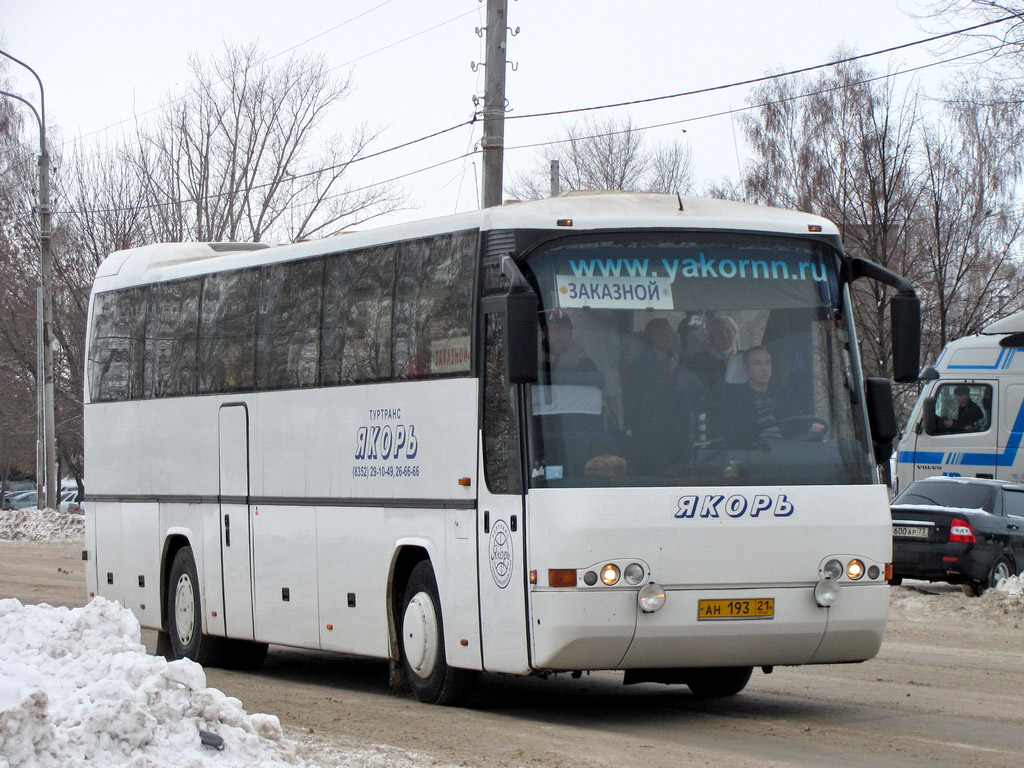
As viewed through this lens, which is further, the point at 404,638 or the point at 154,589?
the point at 154,589

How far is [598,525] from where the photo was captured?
30.7 feet

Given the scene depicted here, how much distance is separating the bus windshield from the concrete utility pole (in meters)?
9.79

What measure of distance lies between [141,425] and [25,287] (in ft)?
134

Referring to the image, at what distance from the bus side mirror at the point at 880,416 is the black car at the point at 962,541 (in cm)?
977

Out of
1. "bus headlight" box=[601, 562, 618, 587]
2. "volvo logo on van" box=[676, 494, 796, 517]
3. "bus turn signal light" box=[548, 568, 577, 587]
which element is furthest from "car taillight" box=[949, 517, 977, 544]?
"bus turn signal light" box=[548, 568, 577, 587]

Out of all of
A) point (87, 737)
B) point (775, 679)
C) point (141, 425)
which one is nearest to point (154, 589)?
point (141, 425)

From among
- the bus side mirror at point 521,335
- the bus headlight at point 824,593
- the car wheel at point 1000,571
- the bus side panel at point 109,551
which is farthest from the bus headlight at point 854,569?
the car wheel at point 1000,571

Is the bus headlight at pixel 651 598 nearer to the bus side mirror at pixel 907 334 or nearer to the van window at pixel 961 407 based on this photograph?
the bus side mirror at pixel 907 334

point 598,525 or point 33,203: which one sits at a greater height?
point 33,203

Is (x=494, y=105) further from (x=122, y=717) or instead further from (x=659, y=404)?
(x=122, y=717)

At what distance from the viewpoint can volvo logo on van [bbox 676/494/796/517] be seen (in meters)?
9.52

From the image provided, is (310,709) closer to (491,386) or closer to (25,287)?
(491,386)

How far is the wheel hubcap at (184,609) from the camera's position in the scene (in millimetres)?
14477

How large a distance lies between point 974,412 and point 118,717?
21434mm
